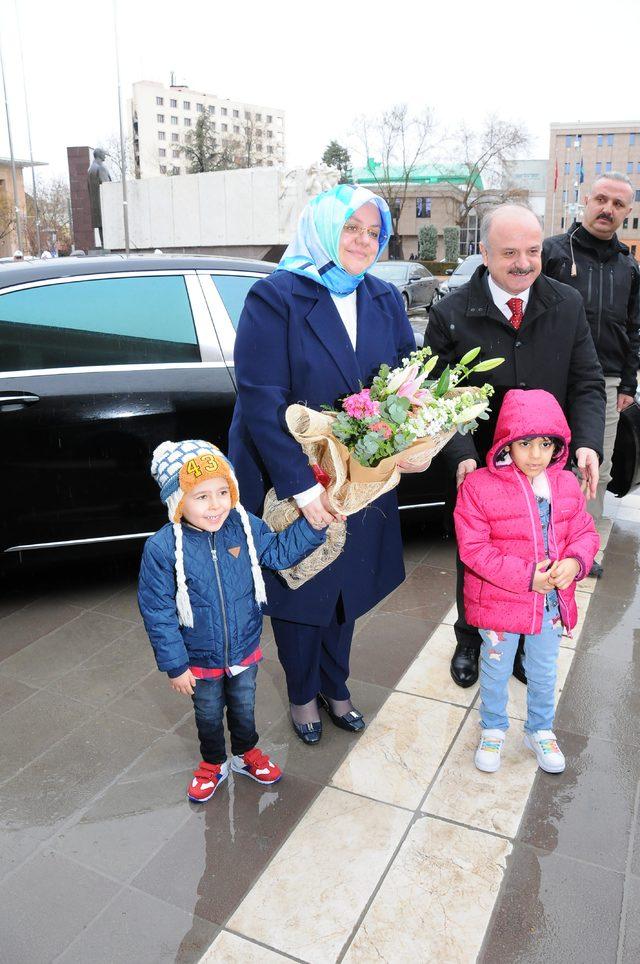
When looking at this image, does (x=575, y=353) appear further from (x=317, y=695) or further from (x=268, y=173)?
(x=268, y=173)

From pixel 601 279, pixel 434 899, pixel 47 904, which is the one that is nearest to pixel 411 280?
pixel 601 279

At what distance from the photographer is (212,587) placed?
7.42 feet

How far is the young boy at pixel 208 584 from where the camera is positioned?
2193mm

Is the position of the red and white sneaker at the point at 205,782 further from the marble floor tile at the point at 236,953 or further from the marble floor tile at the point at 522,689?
the marble floor tile at the point at 522,689

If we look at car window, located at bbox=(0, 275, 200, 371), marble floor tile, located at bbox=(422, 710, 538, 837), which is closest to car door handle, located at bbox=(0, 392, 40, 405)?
car window, located at bbox=(0, 275, 200, 371)

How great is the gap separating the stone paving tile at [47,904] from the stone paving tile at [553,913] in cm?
107

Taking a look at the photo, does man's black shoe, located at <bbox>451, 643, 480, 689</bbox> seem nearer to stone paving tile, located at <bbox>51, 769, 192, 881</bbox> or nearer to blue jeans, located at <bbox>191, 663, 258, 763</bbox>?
blue jeans, located at <bbox>191, 663, 258, 763</bbox>

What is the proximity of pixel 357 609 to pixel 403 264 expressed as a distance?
54.1 ft

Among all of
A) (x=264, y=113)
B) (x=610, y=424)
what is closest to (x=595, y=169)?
(x=264, y=113)

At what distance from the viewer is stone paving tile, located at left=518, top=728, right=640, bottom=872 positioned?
2.28m

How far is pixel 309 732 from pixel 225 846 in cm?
59

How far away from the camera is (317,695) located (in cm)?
295

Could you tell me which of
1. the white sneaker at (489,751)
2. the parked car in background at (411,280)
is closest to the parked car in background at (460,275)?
the parked car in background at (411,280)

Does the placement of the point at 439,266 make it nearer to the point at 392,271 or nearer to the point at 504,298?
the point at 392,271
